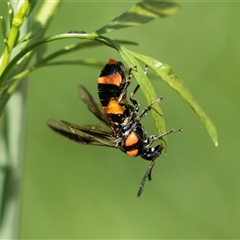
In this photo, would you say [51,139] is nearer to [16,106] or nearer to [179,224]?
[179,224]

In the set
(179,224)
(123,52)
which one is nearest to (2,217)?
(123,52)

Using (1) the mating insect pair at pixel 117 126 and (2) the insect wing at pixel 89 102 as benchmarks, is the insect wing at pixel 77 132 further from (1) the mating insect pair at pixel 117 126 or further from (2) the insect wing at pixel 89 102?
(2) the insect wing at pixel 89 102

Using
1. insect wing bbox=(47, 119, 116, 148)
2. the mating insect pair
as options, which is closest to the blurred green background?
the mating insect pair

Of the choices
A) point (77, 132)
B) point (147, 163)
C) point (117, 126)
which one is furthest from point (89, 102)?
point (147, 163)

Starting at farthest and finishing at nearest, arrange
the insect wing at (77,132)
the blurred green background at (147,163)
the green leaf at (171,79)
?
the blurred green background at (147,163)
the insect wing at (77,132)
the green leaf at (171,79)

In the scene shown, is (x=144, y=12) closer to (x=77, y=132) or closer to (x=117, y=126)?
(x=77, y=132)

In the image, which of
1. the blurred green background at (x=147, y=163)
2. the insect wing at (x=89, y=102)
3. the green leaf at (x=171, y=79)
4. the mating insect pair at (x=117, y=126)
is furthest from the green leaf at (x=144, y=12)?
the blurred green background at (x=147, y=163)
